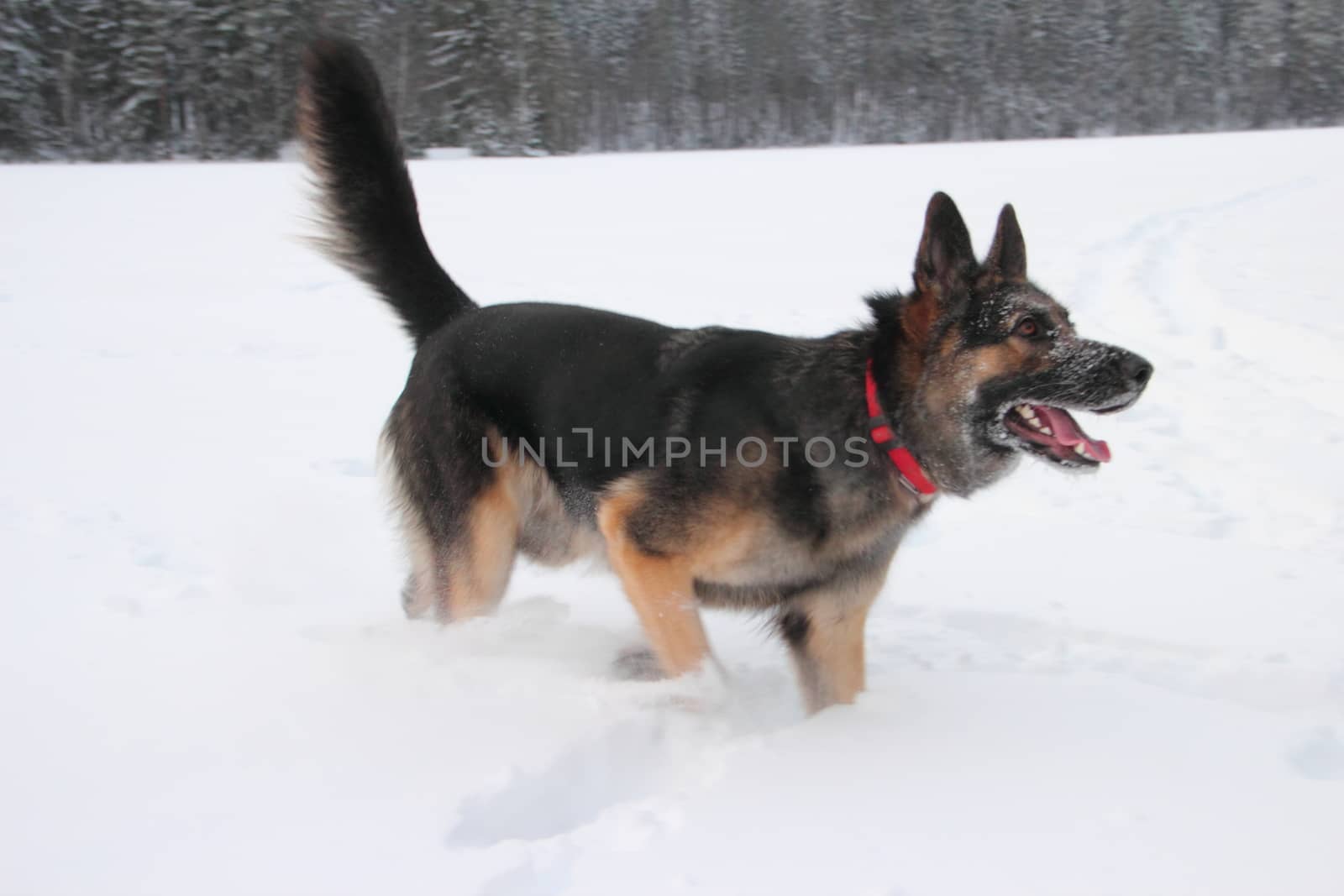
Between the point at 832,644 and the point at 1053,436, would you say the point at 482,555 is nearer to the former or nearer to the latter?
the point at 832,644

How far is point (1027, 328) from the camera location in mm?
2934

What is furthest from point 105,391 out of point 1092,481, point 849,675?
point 1092,481

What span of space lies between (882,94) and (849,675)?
70480 millimetres

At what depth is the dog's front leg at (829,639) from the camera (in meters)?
3.13

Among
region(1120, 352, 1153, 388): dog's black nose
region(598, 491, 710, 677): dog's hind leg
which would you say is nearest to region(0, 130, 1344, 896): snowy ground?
region(598, 491, 710, 677): dog's hind leg

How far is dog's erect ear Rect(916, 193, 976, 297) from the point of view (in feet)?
9.71

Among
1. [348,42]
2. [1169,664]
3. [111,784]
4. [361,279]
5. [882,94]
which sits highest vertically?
[882,94]

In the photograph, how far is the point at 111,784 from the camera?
229cm

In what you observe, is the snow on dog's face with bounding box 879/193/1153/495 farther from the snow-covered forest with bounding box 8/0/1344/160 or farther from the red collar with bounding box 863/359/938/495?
the snow-covered forest with bounding box 8/0/1344/160

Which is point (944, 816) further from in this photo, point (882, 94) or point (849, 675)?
point (882, 94)

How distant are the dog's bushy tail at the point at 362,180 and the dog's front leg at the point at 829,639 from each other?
1.83 meters

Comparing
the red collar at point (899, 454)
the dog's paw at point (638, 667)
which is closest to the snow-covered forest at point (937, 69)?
the dog's paw at point (638, 667)

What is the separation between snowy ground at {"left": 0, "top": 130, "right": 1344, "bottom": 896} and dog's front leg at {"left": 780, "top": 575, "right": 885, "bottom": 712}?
0.69 feet

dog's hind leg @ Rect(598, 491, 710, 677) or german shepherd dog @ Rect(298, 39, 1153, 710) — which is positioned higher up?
german shepherd dog @ Rect(298, 39, 1153, 710)
